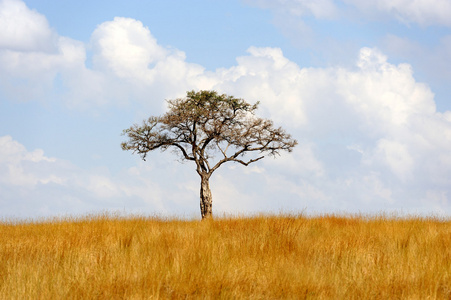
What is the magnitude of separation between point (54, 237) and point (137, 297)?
6.60 meters

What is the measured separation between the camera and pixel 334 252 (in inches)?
392

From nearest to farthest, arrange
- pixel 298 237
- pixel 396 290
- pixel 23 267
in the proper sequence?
pixel 396 290 → pixel 23 267 → pixel 298 237

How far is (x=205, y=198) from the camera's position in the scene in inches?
915

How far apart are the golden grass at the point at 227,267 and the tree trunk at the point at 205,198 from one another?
10.7 m

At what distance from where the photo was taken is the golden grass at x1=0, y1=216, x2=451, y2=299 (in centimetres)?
703

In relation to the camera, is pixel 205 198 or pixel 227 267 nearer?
pixel 227 267

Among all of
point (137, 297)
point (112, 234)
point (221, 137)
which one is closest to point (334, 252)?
point (137, 297)

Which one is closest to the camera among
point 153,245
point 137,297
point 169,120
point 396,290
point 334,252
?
point 137,297

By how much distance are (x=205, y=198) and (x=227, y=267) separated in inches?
606

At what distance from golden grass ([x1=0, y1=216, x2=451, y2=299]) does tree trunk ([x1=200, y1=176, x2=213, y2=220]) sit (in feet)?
35.1

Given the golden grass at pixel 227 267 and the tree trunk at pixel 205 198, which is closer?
the golden grass at pixel 227 267

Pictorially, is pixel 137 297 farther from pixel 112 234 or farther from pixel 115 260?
pixel 112 234

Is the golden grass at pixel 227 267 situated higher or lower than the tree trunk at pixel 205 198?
lower

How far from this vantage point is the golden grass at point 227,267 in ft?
23.1
